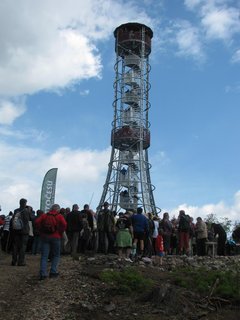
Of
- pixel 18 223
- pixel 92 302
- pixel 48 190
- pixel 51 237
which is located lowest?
pixel 92 302

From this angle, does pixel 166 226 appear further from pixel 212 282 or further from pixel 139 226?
pixel 212 282

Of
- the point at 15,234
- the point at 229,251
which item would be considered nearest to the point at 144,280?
the point at 15,234

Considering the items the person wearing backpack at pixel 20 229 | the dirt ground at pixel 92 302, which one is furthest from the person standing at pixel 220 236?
the person wearing backpack at pixel 20 229

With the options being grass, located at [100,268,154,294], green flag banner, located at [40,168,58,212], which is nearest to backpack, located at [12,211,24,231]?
grass, located at [100,268,154,294]

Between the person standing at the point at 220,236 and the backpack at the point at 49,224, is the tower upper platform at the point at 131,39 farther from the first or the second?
the backpack at the point at 49,224

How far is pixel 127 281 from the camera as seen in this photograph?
31.8ft

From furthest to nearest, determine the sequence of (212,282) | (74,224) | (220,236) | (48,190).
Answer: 1. (48,190)
2. (220,236)
3. (74,224)
4. (212,282)

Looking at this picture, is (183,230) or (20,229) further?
(183,230)

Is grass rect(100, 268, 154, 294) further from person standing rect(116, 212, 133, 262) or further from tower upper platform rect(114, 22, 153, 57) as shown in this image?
tower upper platform rect(114, 22, 153, 57)

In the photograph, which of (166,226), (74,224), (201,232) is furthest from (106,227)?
(201,232)

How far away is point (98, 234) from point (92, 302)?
720 cm

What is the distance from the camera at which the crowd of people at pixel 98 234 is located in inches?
412

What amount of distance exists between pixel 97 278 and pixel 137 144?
4622 cm

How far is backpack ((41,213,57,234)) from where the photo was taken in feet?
33.7
